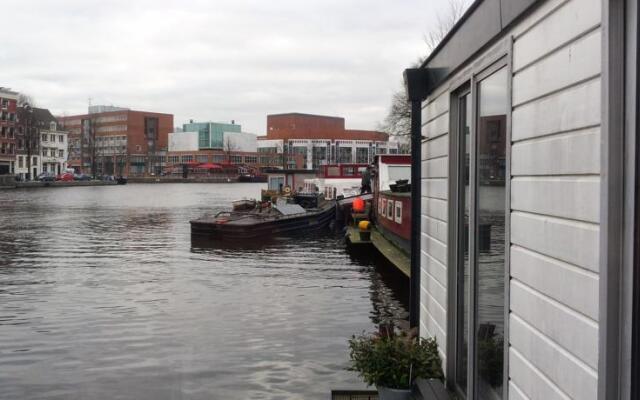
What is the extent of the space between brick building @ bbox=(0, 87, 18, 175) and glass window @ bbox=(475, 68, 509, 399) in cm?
9889

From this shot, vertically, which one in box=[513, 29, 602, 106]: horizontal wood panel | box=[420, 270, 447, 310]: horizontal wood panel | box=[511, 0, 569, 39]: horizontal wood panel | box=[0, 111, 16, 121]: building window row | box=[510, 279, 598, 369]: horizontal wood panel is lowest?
box=[420, 270, 447, 310]: horizontal wood panel

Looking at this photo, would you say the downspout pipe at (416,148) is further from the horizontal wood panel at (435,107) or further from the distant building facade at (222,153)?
the distant building facade at (222,153)

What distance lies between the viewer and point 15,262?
19125mm

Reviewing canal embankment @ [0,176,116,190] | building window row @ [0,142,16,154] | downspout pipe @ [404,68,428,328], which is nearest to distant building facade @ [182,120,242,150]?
canal embankment @ [0,176,116,190]

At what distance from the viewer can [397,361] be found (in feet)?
15.6

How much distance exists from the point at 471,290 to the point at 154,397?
15.0ft

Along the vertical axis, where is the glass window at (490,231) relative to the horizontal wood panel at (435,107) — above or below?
below

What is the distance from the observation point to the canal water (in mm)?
7898

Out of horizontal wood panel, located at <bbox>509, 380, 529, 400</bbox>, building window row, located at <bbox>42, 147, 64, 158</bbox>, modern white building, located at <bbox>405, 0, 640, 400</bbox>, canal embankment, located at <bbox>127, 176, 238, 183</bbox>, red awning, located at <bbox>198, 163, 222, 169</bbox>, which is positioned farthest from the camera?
red awning, located at <bbox>198, 163, 222, 169</bbox>

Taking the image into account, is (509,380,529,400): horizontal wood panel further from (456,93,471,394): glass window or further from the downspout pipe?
the downspout pipe

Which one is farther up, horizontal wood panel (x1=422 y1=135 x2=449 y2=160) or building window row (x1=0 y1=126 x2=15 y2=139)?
building window row (x1=0 y1=126 x2=15 y2=139)

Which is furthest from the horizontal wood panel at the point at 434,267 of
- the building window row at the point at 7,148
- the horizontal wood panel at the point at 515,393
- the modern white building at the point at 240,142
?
the modern white building at the point at 240,142

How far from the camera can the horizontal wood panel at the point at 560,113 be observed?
7.24 feet

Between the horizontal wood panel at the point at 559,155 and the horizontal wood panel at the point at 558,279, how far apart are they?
1.12 feet
